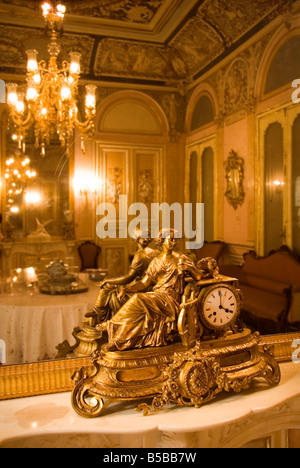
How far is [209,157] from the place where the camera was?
4.95 ft

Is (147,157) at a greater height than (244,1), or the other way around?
(244,1)

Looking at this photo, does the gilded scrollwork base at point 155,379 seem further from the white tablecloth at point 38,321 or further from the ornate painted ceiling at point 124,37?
the ornate painted ceiling at point 124,37

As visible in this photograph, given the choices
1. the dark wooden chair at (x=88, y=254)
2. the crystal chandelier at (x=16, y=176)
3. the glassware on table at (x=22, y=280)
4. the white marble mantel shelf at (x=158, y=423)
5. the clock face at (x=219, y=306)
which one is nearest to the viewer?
the white marble mantel shelf at (x=158, y=423)

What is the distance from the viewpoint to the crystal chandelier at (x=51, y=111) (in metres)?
1.33

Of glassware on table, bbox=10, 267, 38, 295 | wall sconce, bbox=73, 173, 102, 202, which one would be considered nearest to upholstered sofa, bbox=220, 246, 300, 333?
wall sconce, bbox=73, 173, 102, 202

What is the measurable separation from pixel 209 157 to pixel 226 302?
2.23ft

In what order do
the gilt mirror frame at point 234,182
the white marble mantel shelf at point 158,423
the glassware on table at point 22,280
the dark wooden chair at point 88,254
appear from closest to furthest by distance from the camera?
the white marble mantel shelf at point 158,423 < the dark wooden chair at point 88,254 < the glassware on table at point 22,280 < the gilt mirror frame at point 234,182

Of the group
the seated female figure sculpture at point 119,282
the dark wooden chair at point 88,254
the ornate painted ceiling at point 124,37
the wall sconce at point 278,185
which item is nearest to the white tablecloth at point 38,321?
the dark wooden chair at point 88,254

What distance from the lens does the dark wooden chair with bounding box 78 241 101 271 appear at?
54.4 inches

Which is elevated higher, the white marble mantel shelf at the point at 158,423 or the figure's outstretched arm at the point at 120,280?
the figure's outstretched arm at the point at 120,280

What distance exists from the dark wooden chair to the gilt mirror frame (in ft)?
2.12

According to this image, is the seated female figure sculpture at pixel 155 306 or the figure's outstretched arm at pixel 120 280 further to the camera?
the figure's outstretched arm at pixel 120 280
